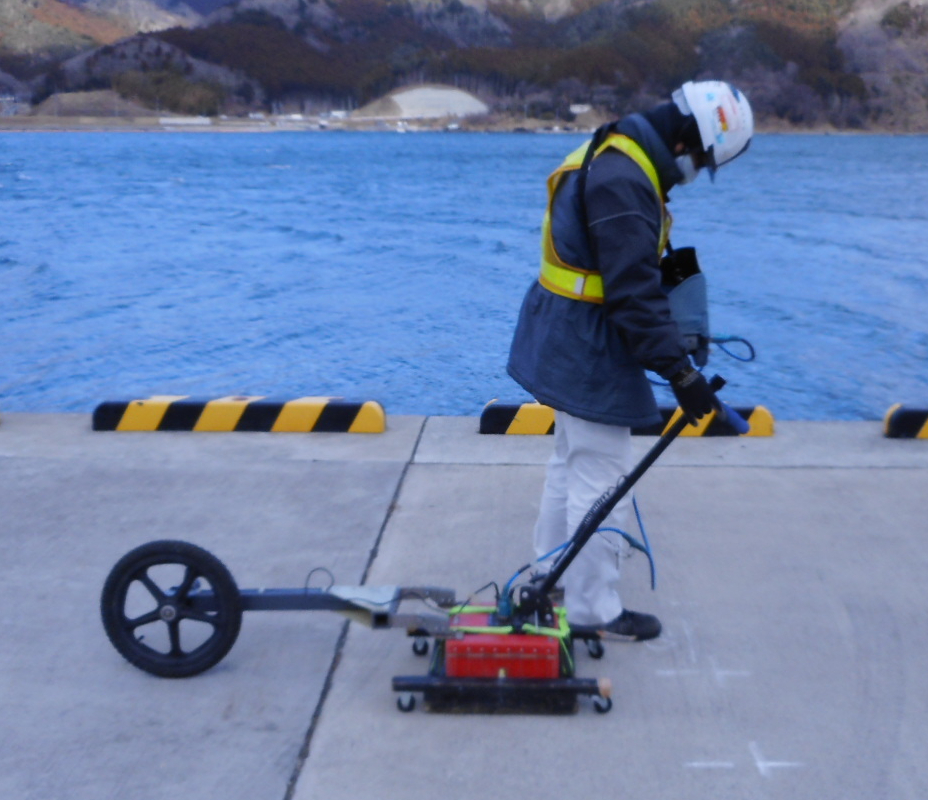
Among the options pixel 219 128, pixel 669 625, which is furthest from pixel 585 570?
pixel 219 128

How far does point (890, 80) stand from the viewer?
271 ft

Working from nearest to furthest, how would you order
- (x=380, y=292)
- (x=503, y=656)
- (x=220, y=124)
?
(x=503, y=656) → (x=380, y=292) → (x=220, y=124)

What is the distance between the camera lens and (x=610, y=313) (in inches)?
130

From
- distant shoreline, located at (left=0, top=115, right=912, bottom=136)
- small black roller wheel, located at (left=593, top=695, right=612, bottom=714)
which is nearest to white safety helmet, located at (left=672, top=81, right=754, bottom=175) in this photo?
small black roller wheel, located at (left=593, top=695, right=612, bottom=714)

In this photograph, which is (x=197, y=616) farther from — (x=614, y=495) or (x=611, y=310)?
(x=611, y=310)

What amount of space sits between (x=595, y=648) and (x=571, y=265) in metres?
1.30

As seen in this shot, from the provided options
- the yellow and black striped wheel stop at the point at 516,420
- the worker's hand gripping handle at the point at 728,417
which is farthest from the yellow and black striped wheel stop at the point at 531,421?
the worker's hand gripping handle at the point at 728,417

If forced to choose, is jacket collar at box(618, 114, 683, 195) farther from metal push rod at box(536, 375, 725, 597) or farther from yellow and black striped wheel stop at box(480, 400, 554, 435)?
yellow and black striped wheel stop at box(480, 400, 554, 435)

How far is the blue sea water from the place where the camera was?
1216cm

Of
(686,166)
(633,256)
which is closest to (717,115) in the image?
(686,166)

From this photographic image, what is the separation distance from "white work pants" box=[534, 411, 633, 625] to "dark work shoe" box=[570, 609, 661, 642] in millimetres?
38

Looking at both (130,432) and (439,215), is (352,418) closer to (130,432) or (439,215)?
(130,432)

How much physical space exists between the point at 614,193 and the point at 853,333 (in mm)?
13161

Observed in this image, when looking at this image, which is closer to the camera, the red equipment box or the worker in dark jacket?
the worker in dark jacket
